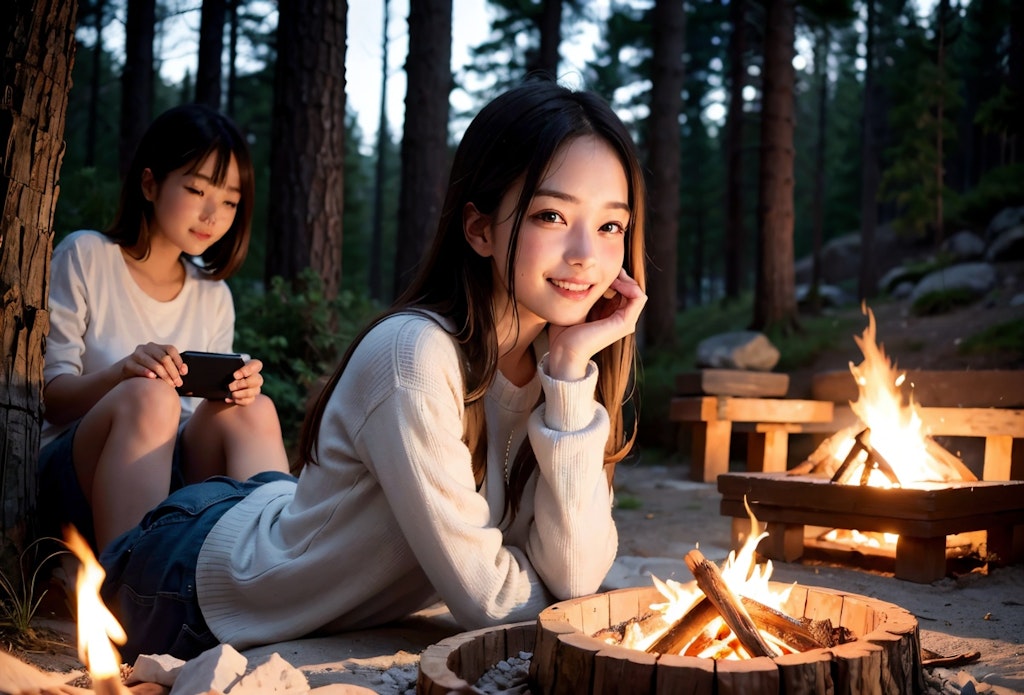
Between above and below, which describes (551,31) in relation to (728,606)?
above

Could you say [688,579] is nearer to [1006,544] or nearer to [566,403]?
[1006,544]

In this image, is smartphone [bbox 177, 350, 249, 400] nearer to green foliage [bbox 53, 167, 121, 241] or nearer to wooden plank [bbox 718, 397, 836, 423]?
green foliage [bbox 53, 167, 121, 241]

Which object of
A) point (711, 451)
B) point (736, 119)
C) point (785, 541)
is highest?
point (736, 119)

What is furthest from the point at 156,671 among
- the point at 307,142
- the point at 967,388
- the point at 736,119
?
the point at 736,119

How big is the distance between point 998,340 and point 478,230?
257 inches

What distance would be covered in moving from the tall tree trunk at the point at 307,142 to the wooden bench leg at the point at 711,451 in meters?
3.39

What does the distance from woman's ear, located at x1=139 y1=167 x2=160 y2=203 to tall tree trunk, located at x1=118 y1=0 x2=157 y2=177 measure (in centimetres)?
1061

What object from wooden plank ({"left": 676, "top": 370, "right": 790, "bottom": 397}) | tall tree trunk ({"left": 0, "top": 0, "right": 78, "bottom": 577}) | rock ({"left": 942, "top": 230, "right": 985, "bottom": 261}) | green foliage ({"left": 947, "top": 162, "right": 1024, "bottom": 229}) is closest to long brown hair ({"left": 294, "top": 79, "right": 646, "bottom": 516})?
tall tree trunk ({"left": 0, "top": 0, "right": 78, "bottom": 577})

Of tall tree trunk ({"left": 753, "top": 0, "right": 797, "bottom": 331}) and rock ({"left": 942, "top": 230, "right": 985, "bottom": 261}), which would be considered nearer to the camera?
tall tree trunk ({"left": 753, "top": 0, "right": 797, "bottom": 331})

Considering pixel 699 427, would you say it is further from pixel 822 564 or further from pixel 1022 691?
pixel 1022 691

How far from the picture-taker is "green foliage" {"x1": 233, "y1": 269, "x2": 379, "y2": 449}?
676cm

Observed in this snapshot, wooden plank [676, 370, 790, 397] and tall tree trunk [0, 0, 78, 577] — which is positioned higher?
tall tree trunk [0, 0, 78, 577]

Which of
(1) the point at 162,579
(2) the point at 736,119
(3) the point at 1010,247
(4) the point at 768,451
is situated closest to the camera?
(1) the point at 162,579

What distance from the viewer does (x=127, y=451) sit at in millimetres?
3105
